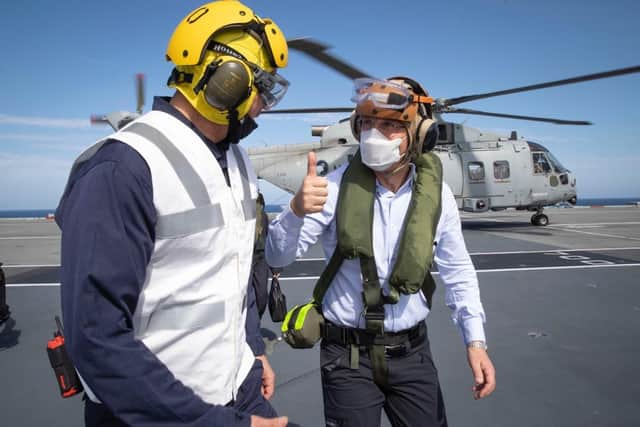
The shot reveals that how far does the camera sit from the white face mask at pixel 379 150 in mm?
1967

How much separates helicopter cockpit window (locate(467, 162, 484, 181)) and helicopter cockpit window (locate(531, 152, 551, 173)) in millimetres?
2191

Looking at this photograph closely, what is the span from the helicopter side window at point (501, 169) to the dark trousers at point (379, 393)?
44.8 ft

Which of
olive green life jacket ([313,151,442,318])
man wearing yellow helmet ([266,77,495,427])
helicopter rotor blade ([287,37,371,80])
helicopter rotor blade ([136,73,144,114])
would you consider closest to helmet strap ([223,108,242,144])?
man wearing yellow helmet ([266,77,495,427])

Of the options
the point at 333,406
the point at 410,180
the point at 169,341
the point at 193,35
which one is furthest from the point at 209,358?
the point at 410,180

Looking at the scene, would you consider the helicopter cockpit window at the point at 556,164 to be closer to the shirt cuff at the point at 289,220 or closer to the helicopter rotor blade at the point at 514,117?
the helicopter rotor blade at the point at 514,117

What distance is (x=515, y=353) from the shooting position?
3.67 metres

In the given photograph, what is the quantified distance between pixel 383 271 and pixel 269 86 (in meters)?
1.09

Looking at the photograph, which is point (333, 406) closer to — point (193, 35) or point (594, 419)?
point (193, 35)

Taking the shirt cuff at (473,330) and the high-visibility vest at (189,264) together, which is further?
the shirt cuff at (473,330)

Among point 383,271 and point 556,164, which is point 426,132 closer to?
point 383,271

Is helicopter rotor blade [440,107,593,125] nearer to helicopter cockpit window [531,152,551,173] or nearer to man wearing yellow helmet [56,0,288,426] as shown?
helicopter cockpit window [531,152,551,173]

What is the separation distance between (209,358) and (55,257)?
10919 mm

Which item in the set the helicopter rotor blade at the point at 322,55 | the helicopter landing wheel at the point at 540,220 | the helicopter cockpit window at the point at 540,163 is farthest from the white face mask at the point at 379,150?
the helicopter landing wheel at the point at 540,220

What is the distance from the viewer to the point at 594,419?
263 centimetres
